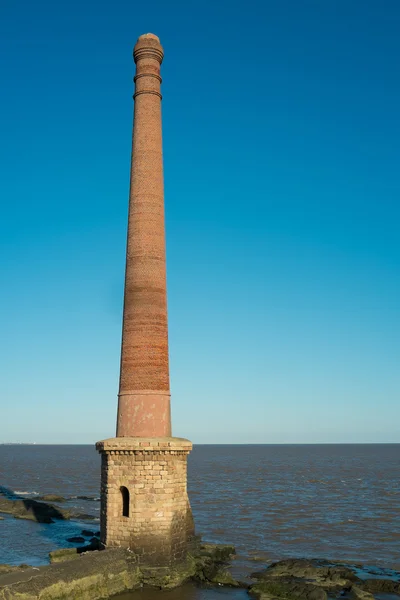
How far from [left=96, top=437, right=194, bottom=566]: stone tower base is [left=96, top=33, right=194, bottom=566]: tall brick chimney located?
0.10ft

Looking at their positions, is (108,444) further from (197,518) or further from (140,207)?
(197,518)

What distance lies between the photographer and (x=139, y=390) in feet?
67.1

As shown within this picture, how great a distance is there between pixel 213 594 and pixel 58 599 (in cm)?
493

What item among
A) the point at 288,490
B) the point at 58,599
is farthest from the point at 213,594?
the point at 288,490

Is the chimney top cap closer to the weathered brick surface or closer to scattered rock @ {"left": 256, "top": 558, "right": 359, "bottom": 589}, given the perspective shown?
the weathered brick surface

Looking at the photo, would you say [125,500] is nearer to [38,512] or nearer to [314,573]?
[314,573]

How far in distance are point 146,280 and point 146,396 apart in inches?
158

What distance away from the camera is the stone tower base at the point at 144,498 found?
1867 cm

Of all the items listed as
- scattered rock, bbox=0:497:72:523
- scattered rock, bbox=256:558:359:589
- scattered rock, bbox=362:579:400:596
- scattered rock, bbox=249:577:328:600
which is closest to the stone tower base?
scattered rock, bbox=249:577:328:600

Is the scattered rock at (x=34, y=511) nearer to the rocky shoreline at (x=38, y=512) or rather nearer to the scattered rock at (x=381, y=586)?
the rocky shoreline at (x=38, y=512)

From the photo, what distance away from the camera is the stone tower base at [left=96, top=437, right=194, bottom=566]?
1867 cm

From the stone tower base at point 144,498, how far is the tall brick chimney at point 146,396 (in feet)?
0.10

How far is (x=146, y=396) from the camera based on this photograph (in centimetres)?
2039

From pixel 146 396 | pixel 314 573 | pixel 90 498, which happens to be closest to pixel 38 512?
pixel 90 498
